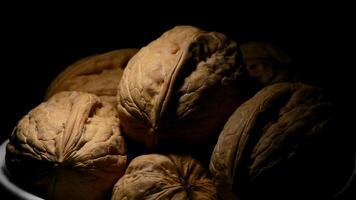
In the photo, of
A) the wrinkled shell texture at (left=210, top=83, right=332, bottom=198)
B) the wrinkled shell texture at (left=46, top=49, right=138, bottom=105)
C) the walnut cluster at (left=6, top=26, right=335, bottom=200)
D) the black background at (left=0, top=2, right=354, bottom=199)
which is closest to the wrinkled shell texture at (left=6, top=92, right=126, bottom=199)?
the walnut cluster at (left=6, top=26, right=335, bottom=200)

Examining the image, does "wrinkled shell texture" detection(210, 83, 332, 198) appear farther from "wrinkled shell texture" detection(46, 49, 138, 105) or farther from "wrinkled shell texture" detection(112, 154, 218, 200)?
"wrinkled shell texture" detection(46, 49, 138, 105)

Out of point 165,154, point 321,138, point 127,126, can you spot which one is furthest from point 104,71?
point 321,138

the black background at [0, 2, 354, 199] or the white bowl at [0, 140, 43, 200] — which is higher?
the black background at [0, 2, 354, 199]

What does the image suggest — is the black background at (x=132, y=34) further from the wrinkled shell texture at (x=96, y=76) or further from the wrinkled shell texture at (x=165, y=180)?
the wrinkled shell texture at (x=165, y=180)

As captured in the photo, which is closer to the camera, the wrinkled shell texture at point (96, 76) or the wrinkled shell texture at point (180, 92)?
the wrinkled shell texture at point (180, 92)


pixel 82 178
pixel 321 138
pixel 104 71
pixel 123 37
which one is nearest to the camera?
pixel 321 138

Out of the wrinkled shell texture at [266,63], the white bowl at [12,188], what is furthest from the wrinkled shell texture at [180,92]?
the white bowl at [12,188]

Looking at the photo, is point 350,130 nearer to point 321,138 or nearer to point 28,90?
point 321,138
